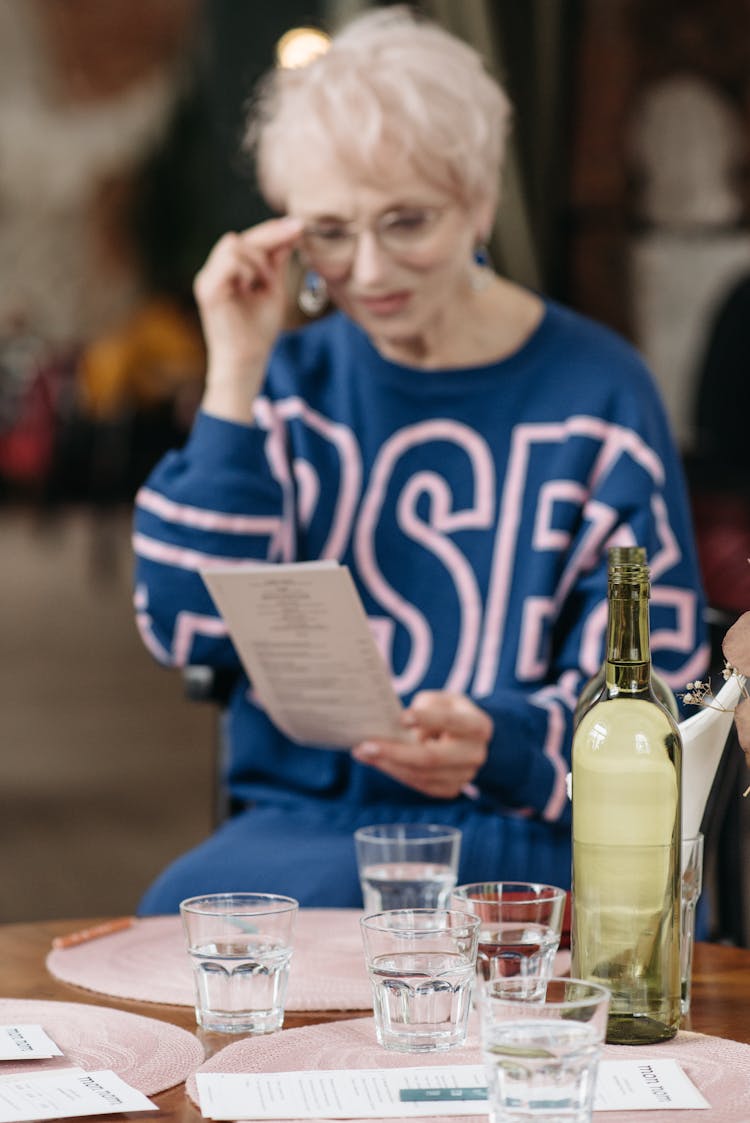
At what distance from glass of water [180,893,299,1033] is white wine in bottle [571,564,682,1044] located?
0.19 metres

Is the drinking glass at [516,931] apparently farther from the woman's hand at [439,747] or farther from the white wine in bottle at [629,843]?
the woman's hand at [439,747]

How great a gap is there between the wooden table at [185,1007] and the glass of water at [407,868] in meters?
0.20

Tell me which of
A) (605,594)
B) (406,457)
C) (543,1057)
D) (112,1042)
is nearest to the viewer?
(543,1057)

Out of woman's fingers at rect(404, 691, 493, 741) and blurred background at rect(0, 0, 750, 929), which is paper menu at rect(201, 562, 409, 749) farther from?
blurred background at rect(0, 0, 750, 929)

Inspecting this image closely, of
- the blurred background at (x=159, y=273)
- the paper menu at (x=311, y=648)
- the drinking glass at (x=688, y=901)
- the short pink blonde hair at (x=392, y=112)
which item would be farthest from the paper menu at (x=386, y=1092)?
the blurred background at (x=159, y=273)

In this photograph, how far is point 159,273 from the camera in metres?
6.49

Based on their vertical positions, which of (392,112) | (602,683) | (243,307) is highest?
(392,112)

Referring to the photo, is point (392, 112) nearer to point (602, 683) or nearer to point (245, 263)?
point (245, 263)

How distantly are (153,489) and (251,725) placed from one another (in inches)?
11.3

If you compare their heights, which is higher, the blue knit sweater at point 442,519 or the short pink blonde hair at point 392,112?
the short pink blonde hair at point 392,112

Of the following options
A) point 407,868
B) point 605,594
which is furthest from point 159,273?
point 407,868

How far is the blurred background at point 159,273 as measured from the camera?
4.86 meters

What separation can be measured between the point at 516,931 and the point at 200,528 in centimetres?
88

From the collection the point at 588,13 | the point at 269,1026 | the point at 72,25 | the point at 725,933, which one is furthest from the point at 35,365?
the point at 269,1026
